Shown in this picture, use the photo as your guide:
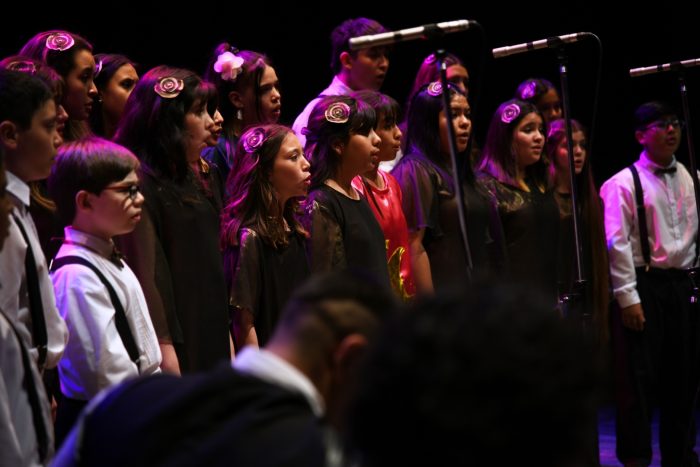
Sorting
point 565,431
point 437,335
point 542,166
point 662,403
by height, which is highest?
point 437,335

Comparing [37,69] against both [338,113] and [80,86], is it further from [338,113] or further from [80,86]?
[338,113]

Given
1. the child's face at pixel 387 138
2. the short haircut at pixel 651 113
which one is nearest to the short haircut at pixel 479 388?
the child's face at pixel 387 138

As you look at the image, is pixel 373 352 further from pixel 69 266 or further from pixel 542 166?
pixel 542 166

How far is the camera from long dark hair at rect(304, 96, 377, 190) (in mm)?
3648

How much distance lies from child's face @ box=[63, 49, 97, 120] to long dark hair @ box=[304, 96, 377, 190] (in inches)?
30.5

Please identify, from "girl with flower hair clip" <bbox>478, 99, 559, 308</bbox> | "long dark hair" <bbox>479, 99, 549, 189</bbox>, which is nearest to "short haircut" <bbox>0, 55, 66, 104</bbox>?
"girl with flower hair clip" <bbox>478, 99, 559, 308</bbox>

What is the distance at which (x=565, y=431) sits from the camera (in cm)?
104

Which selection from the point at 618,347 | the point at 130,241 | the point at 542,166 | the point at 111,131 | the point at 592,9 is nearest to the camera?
the point at 130,241

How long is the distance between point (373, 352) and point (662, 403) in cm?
403

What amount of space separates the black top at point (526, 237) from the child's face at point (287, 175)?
1109 millimetres

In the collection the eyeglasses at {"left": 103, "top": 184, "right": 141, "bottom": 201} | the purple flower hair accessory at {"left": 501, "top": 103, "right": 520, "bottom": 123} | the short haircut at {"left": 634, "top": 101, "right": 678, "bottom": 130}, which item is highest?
the eyeglasses at {"left": 103, "top": 184, "right": 141, "bottom": 201}

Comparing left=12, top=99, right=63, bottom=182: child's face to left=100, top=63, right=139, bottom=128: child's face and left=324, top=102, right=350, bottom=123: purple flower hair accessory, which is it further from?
left=324, top=102, right=350, bottom=123: purple flower hair accessory

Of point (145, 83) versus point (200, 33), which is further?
point (200, 33)

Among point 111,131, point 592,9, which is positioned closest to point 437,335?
point 111,131
